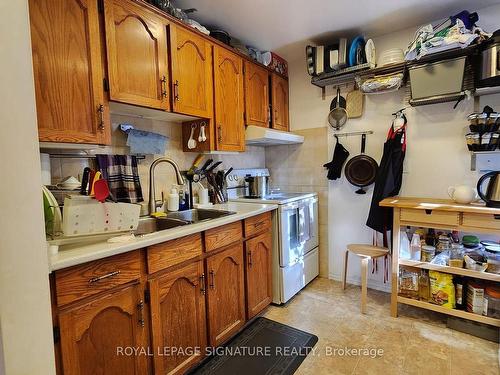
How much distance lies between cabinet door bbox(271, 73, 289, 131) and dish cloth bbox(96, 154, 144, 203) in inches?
56.5

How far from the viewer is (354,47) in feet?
7.19

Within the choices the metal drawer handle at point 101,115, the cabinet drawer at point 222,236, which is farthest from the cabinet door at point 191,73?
the cabinet drawer at point 222,236

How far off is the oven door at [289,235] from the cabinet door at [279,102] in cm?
91

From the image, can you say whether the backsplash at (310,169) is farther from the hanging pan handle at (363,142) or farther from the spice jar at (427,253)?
the spice jar at (427,253)

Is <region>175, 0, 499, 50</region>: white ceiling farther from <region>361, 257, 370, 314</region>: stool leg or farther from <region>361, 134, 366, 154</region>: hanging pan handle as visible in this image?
→ <region>361, 257, 370, 314</region>: stool leg

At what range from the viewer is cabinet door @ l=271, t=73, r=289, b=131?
264cm

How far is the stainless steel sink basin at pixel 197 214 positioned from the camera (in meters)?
1.87

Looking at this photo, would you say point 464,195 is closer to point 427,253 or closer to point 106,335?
point 427,253

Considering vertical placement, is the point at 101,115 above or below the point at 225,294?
above

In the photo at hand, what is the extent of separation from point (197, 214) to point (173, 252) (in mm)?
703

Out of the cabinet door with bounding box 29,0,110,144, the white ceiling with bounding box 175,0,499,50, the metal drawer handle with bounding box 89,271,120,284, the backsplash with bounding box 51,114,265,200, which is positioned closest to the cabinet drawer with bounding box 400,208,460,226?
the white ceiling with bounding box 175,0,499,50

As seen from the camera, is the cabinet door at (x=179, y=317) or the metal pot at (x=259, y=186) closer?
the cabinet door at (x=179, y=317)

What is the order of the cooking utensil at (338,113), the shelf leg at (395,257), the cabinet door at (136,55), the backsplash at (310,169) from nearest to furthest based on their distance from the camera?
the cabinet door at (136,55) → the shelf leg at (395,257) → the cooking utensil at (338,113) → the backsplash at (310,169)

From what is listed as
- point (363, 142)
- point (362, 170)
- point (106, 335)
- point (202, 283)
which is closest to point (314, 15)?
point (363, 142)
